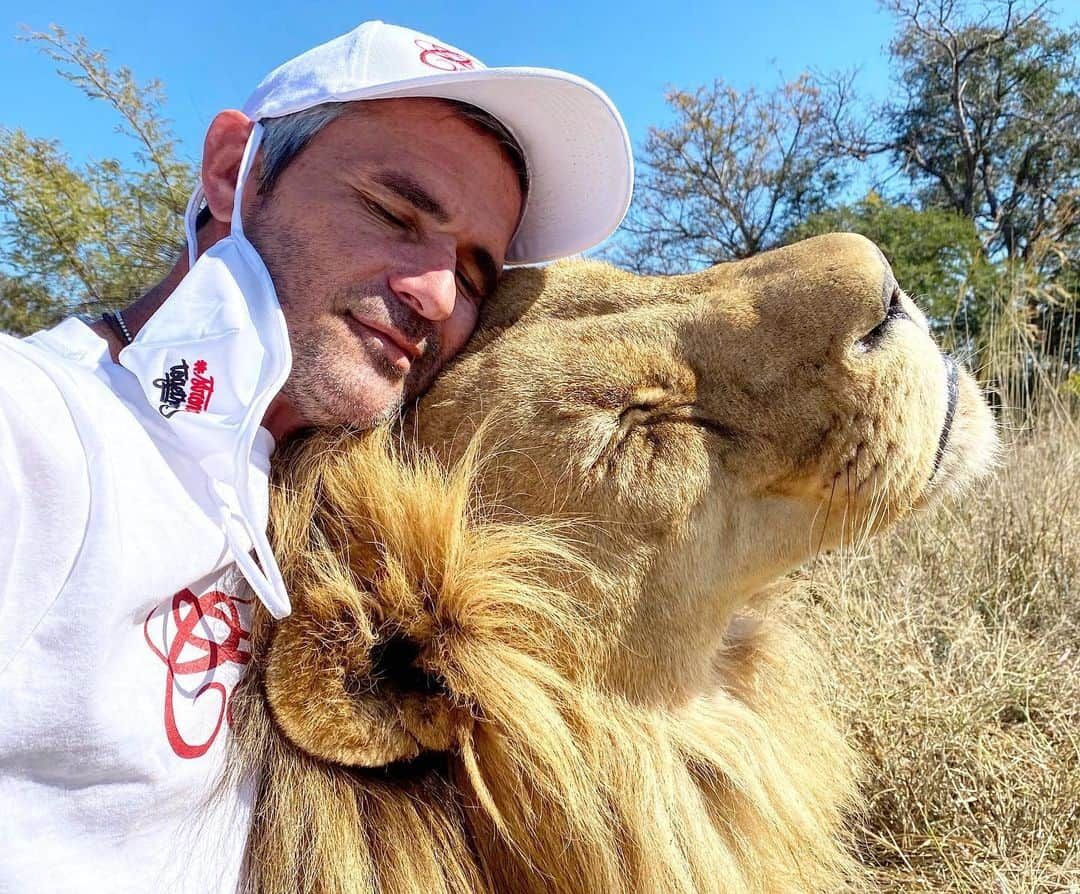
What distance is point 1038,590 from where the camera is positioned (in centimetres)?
331

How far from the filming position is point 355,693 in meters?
1.29

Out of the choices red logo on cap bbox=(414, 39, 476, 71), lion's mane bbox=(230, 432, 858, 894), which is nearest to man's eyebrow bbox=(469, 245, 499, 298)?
red logo on cap bbox=(414, 39, 476, 71)

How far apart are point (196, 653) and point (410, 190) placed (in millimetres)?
1068

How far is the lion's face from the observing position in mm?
1488

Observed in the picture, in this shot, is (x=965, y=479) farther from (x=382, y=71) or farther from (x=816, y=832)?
(x=382, y=71)

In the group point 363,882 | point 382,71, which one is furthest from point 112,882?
point 382,71

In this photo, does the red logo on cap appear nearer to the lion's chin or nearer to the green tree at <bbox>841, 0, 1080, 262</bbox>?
the lion's chin

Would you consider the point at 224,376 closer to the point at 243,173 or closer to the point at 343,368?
the point at 343,368

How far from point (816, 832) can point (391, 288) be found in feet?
5.19

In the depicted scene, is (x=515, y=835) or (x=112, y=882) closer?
(x=112, y=882)

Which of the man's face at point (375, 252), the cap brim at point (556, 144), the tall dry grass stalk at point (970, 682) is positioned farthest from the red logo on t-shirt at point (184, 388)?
the tall dry grass stalk at point (970, 682)

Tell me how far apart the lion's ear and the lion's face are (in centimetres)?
34

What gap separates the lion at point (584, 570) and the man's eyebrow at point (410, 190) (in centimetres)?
29

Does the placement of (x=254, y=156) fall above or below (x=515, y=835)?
above
